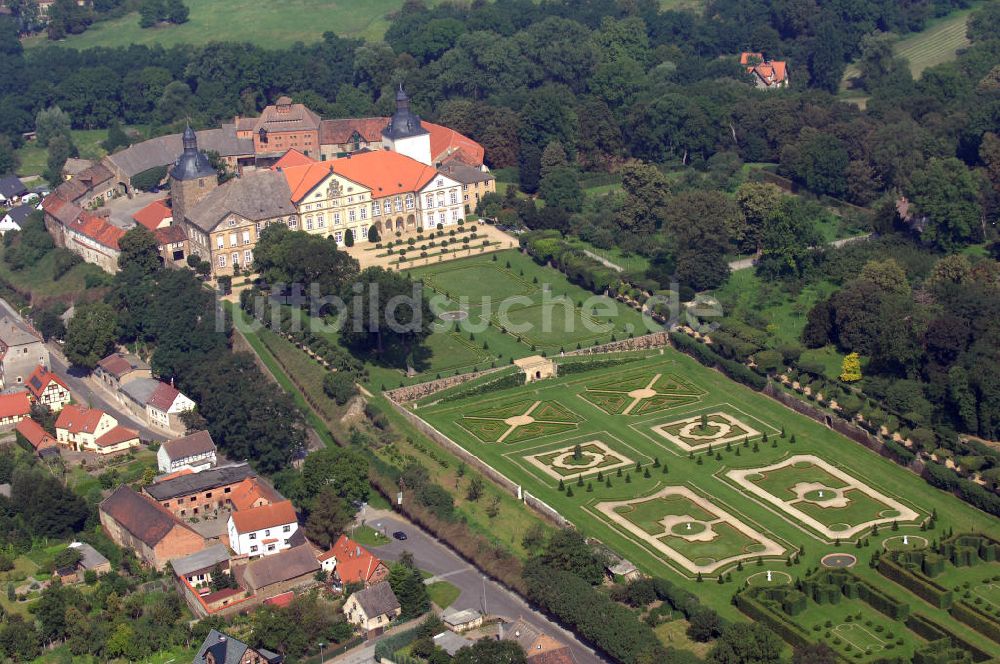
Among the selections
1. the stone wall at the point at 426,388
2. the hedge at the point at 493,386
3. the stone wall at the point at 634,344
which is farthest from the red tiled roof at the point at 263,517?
the stone wall at the point at 634,344

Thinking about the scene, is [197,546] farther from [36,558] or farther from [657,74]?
[657,74]

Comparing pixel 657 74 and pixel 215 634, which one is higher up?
pixel 657 74

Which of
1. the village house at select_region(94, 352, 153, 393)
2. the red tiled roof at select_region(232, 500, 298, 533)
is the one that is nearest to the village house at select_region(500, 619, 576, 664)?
the red tiled roof at select_region(232, 500, 298, 533)

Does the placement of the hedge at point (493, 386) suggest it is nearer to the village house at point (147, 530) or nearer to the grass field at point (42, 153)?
the village house at point (147, 530)

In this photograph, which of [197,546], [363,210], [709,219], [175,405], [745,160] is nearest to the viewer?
[197,546]

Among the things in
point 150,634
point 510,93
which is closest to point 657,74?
point 510,93

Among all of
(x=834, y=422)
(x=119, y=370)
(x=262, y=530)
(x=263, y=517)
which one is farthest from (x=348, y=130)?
(x=262, y=530)
